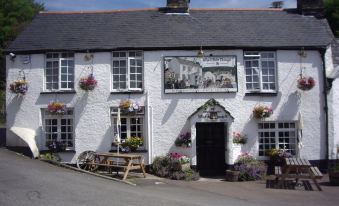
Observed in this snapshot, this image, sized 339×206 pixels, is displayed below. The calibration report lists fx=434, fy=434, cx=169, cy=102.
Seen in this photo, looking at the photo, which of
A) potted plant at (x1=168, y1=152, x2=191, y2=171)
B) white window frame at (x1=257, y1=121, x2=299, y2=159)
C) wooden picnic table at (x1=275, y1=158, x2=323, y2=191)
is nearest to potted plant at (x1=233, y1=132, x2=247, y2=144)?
white window frame at (x1=257, y1=121, x2=299, y2=159)

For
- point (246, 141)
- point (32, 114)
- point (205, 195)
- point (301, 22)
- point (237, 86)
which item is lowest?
point (205, 195)

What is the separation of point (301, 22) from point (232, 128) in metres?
5.78

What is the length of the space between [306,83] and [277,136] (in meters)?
2.34

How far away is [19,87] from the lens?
16938mm

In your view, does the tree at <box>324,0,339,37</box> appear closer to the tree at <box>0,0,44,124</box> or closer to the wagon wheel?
the wagon wheel

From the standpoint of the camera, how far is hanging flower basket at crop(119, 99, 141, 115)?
1663cm

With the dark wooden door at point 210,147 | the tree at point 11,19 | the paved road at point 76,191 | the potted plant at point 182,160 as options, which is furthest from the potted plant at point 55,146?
the tree at point 11,19

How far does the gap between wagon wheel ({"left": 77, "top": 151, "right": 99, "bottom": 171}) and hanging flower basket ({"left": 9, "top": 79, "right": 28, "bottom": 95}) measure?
3.47 meters

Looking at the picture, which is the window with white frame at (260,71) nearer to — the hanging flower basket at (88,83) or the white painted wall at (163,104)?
the white painted wall at (163,104)

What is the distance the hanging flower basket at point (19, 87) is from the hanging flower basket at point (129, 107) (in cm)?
385

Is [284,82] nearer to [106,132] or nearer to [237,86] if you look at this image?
[237,86]

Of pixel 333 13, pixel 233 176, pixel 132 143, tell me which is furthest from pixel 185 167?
pixel 333 13

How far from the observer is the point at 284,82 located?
56.2 ft

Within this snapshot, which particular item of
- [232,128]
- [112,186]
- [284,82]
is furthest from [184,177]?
[284,82]
